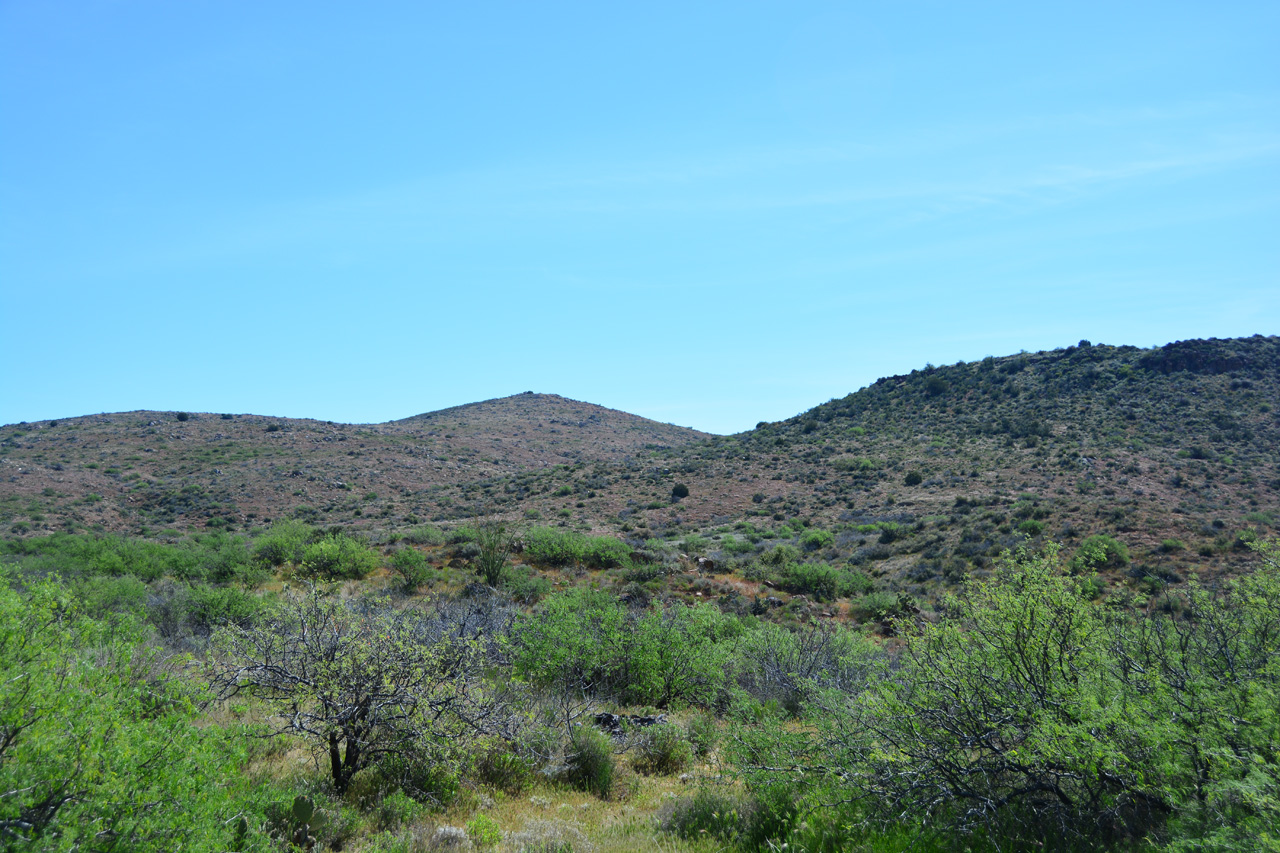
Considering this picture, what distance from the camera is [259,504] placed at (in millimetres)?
41969

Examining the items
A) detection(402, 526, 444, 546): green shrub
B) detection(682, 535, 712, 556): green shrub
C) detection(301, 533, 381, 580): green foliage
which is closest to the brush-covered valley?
detection(301, 533, 381, 580): green foliage

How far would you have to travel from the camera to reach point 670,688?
10.8 meters

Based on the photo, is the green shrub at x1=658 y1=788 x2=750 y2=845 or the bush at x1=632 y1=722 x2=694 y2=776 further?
the bush at x1=632 y1=722 x2=694 y2=776

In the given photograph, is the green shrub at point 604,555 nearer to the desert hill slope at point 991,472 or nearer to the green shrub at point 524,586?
the green shrub at point 524,586

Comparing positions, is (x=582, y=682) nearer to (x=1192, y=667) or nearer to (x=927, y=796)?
(x=927, y=796)

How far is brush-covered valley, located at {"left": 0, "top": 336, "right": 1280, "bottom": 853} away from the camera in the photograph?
3986 millimetres

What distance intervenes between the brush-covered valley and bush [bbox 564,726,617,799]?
0.11ft

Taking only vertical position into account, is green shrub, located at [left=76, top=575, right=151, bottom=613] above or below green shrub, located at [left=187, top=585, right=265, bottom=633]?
above


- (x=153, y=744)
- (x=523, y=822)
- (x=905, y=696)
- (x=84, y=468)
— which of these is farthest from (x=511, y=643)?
(x=84, y=468)

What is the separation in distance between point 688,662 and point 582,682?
69.3 inches

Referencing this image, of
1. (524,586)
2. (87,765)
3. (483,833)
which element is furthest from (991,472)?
(87,765)

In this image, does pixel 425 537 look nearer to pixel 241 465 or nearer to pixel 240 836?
pixel 240 836

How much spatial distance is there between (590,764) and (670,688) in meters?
3.38

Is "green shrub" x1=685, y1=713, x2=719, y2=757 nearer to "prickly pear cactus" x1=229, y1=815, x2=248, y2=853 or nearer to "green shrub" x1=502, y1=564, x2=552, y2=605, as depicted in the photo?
"prickly pear cactus" x1=229, y1=815, x2=248, y2=853
